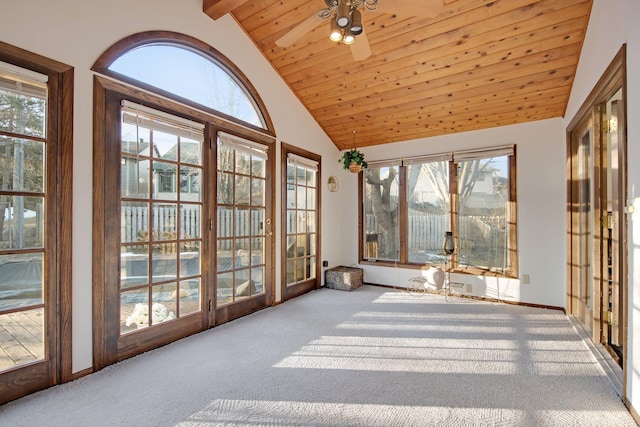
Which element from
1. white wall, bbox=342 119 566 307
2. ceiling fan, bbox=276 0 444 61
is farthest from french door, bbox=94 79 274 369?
white wall, bbox=342 119 566 307

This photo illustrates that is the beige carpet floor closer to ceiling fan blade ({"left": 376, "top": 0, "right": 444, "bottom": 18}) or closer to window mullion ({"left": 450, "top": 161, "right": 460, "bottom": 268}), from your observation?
window mullion ({"left": 450, "top": 161, "right": 460, "bottom": 268})

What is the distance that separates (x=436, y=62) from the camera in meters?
3.38

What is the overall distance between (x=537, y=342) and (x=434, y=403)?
61.8 inches

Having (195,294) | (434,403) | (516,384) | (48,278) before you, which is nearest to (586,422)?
(516,384)

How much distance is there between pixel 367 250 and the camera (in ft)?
17.7

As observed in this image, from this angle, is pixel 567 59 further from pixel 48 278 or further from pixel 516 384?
pixel 48 278

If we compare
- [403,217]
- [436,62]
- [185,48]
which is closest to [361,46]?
[436,62]

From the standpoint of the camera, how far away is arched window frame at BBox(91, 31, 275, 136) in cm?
242

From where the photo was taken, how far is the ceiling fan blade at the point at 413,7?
2.02 meters

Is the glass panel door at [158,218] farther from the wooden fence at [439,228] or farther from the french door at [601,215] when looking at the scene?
the french door at [601,215]

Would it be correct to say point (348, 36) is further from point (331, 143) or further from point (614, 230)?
point (331, 143)

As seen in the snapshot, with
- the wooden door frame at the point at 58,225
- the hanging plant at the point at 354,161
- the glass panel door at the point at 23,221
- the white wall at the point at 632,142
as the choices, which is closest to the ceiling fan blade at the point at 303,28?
the wooden door frame at the point at 58,225

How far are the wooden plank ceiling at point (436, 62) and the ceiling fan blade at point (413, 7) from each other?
3 cm

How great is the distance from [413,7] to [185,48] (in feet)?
7.39
